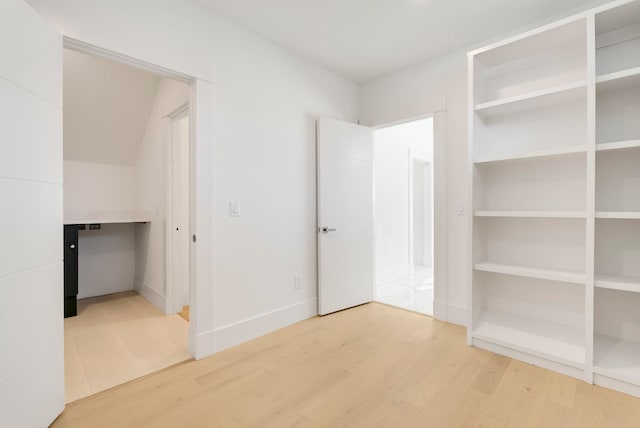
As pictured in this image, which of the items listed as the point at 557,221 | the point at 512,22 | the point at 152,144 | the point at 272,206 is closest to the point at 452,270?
the point at 557,221

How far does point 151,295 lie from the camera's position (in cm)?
358

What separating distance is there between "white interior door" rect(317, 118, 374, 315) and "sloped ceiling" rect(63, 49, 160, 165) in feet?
7.22

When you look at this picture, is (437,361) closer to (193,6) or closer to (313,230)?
(313,230)

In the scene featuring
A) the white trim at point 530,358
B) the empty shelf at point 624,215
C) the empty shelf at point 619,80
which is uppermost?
the empty shelf at point 619,80

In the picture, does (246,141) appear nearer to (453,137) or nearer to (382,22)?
(382,22)

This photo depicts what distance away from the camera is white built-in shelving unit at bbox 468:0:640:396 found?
191 cm

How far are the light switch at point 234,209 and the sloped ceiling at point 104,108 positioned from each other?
1.79 metres

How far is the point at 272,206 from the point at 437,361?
1.86 meters

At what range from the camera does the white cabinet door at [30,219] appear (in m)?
1.30

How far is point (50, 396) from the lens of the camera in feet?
5.09

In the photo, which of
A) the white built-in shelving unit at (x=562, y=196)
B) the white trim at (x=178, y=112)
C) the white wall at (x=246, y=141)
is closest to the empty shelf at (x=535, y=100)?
the white built-in shelving unit at (x=562, y=196)

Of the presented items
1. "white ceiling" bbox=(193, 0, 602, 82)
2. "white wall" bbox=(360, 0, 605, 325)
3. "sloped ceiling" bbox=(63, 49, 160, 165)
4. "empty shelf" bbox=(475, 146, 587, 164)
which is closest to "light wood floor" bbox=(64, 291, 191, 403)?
"sloped ceiling" bbox=(63, 49, 160, 165)

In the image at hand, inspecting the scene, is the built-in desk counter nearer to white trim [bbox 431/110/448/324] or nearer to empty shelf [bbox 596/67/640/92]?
white trim [bbox 431/110/448/324]

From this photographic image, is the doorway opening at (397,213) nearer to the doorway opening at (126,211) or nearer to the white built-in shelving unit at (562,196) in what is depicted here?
the white built-in shelving unit at (562,196)
